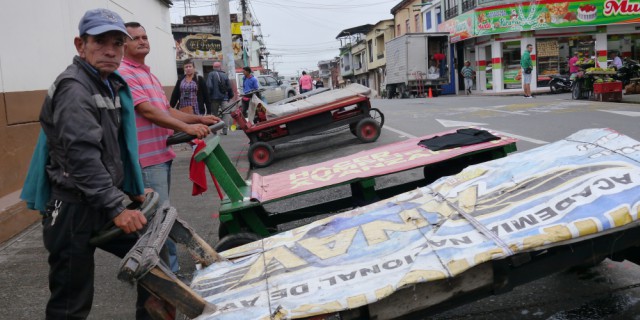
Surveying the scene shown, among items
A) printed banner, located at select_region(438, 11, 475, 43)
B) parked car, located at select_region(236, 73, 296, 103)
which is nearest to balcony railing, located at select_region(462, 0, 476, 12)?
printed banner, located at select_region(438, 11, 475, 43)

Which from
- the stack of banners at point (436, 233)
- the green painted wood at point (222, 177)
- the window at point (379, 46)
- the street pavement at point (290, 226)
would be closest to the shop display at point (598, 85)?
the street pavement at point (290, 226)

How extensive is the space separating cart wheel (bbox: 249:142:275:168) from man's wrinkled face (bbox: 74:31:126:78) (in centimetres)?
678

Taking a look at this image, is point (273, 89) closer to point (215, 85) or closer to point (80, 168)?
point (215, 85)

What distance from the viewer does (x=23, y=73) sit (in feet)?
20.4

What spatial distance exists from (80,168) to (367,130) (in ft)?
26.1

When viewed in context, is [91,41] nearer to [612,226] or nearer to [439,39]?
[612,226]

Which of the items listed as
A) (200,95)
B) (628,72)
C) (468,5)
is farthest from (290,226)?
(468,5)

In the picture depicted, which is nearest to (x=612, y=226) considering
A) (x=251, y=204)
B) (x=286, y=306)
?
(x=286, y=306)

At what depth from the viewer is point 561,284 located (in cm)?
358

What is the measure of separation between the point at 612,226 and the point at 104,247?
2.62 m

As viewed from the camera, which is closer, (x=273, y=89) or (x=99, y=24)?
(x=99, y=24)

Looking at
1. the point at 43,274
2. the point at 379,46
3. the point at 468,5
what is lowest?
the point at 43,274

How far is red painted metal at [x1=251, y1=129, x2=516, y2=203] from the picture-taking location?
4.34 metres

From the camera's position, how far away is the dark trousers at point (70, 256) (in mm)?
2562
